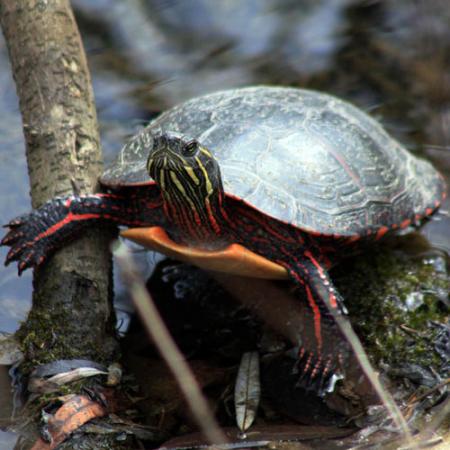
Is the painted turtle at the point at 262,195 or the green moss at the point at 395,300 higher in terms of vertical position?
the painted turtle at the point at 262,195

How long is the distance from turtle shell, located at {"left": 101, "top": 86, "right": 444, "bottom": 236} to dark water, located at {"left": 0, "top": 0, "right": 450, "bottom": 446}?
1360 millimetres

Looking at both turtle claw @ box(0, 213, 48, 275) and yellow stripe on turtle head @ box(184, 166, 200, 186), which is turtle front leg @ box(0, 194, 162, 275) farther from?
yellow stripe on turtle head @ box(184, 166, 200, 186)

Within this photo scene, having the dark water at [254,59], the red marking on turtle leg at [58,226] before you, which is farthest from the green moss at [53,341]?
the dark water at [254,59]

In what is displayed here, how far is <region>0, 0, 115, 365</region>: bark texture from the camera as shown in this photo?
139 inches

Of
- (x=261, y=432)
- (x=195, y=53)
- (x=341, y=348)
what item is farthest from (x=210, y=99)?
(x=195, y=53)

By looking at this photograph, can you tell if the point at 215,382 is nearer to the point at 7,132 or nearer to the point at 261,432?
the point at 261,432

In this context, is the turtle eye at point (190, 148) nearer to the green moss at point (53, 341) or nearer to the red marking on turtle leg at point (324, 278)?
the red marking on turtle leg at point (324, 278)

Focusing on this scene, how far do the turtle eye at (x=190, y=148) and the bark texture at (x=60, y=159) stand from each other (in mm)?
700

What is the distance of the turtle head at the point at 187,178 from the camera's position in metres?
3.48

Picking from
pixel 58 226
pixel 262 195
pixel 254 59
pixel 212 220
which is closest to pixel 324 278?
pixel 262 195

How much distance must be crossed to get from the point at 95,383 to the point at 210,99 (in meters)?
1.80

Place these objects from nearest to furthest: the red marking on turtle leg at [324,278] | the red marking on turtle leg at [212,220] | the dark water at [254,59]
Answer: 1. the red marking on turtle leg at [324,278]
2. the red marking on turtle leg at [212,220]
3. the dark water at [254,59]

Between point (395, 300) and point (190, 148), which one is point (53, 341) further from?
point (395, 300)

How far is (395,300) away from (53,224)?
1.87m
